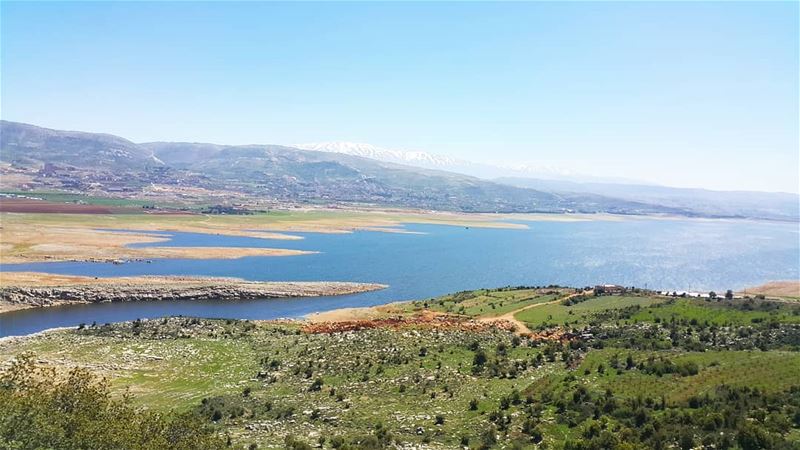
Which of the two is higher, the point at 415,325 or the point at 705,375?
the point at 705,375

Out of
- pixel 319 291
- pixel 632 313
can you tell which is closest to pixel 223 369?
pixel 632 313

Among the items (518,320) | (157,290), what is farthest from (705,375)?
(157,290)

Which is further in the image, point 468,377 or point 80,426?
point 468,377

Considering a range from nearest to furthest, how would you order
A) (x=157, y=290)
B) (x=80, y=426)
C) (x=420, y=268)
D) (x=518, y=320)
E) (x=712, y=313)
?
(x=80, y=426) → (x=712, y=313) → (x=518, y=320) → (x=157, y=290) → (x=420, y=268)

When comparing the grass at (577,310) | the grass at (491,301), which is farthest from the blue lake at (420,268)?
the grass at (577,310)

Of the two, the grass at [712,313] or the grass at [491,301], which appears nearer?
the grass at [712,313]

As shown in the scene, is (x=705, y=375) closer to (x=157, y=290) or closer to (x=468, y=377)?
(x=468, y=377)

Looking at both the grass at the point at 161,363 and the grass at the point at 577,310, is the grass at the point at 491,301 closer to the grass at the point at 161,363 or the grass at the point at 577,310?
the grass at the point at 577,310

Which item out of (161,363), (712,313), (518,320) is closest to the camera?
(161,363)
